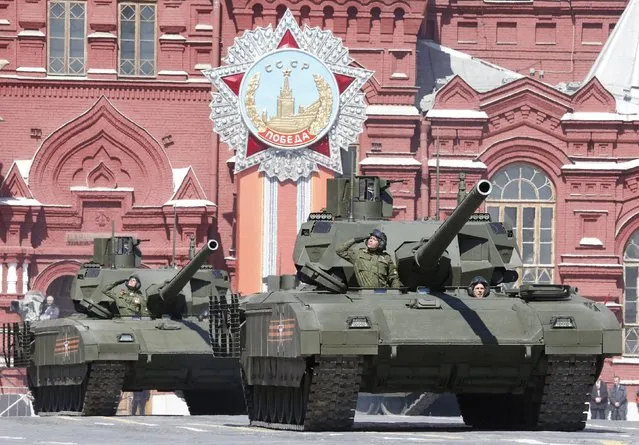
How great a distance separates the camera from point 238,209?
46.5 m

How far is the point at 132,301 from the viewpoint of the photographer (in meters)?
29.0

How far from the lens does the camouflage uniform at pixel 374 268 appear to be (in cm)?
2116

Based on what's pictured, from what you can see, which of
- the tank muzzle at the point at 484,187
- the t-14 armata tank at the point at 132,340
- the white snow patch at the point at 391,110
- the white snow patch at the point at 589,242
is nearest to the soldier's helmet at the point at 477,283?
the tank muzzle at the point at 484,187

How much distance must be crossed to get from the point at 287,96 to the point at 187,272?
739 inches

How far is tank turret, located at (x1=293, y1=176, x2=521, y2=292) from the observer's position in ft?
69.3

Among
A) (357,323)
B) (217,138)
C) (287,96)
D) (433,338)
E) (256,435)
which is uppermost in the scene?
(287,96)

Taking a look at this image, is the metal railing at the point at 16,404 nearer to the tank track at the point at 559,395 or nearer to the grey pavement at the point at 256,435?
the grey pavement at the point at 256,435

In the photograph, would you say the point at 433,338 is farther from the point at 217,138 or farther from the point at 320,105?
the point at 217,138

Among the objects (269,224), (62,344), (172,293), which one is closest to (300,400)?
(172,293)

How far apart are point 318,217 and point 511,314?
316cm

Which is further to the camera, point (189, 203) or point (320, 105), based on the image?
point (189, 203)

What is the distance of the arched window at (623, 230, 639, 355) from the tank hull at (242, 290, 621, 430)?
26.6 m

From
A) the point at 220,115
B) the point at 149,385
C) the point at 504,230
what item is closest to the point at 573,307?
the point at 504,230

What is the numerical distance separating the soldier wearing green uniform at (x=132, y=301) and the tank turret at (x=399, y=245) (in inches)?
255
